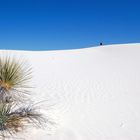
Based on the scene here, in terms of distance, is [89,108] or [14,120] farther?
[89,108]

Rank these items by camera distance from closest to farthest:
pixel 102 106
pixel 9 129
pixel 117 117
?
pixel 9 129, pixel 117 117, pixel 102 106

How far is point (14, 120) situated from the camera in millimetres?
4887

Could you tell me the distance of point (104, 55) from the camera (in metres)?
24.1

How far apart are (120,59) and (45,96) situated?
14255mm

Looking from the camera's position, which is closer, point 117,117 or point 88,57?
point 117,117

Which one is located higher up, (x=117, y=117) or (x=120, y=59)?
(x=120, y=59)

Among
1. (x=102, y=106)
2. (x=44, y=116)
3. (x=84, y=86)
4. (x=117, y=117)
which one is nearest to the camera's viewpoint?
(x=44, y=116)

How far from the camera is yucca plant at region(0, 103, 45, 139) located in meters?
4.72

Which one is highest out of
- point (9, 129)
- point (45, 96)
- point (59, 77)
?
point (59, 77)

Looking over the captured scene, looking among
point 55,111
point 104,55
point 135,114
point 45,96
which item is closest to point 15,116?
Answer: point 55,111

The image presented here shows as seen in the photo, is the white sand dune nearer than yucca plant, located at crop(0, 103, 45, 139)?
No

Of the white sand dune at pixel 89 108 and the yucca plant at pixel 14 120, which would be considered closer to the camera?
the yucca plant at pixel 14 120

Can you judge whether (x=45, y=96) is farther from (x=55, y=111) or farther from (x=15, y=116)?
(x=15, y=116)

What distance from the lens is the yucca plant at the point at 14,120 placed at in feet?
15.5
